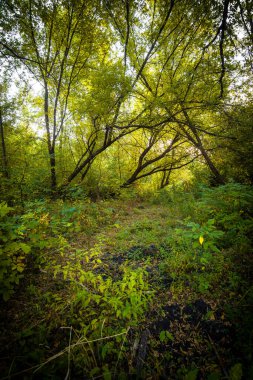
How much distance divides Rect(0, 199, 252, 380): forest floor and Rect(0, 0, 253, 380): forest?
0.01m

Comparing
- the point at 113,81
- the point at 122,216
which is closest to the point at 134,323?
the point at 122,216

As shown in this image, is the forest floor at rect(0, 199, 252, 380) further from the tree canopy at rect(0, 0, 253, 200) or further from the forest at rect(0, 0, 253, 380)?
the tree canopy at rect(0, 0, 253, 200)

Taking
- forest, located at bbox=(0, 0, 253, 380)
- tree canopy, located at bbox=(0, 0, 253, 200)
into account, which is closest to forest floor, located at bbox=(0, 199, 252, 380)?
forest, located at bbox=(0, 0, 253, 380)

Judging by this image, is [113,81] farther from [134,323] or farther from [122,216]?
[134,323]

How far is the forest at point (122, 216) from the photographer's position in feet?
5.20

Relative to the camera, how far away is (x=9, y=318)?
1.85 metres

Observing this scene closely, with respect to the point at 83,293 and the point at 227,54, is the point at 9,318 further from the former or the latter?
the point at 227,54

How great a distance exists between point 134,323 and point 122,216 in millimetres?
4167

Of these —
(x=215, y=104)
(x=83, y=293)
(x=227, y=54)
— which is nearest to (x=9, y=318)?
(x=83, y=293)

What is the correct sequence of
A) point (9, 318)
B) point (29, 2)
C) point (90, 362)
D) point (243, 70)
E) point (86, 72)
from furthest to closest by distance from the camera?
point (86, 72) < point (29, 2) < point (243, 70) < point (9, 318) < point (90, 362)

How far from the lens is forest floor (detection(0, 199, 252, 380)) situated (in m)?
1.43

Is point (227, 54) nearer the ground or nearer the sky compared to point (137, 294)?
nearer the sky

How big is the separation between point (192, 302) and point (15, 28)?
9435 millimetres

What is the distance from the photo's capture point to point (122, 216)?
5.91 m
